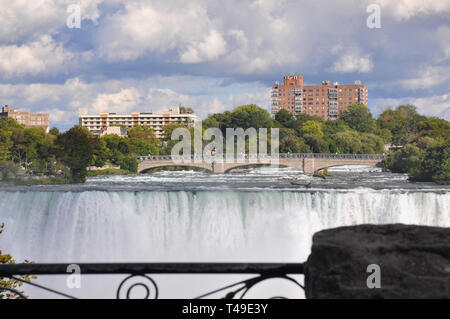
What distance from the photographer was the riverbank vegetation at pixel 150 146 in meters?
48.2

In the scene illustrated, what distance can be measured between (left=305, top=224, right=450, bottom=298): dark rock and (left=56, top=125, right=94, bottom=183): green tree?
4755 centimetres

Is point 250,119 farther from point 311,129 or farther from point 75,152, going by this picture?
point 75,152

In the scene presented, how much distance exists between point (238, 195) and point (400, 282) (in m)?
22.2

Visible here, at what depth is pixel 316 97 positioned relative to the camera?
527 ft

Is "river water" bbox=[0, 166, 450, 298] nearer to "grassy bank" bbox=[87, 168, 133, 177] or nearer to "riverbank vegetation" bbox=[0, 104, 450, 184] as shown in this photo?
"riverbank vegetation" bbox=[0, 104, 450, 184]

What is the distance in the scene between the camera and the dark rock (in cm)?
254

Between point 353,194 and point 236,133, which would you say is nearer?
point 353,194

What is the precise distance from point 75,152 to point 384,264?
51.5 m

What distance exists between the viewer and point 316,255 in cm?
279

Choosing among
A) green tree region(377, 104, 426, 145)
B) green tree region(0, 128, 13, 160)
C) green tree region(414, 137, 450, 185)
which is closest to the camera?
green tree region(414, 137, 450, 185)

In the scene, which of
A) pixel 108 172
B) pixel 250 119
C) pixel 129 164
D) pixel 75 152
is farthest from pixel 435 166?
pixel 250 119

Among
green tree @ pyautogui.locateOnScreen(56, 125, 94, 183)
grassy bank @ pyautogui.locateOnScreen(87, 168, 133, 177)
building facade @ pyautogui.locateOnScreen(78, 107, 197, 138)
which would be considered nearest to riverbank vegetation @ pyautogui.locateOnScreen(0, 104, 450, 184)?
green tree @ pyautogui.locateOnScreen(56, 125, 94, 183)
